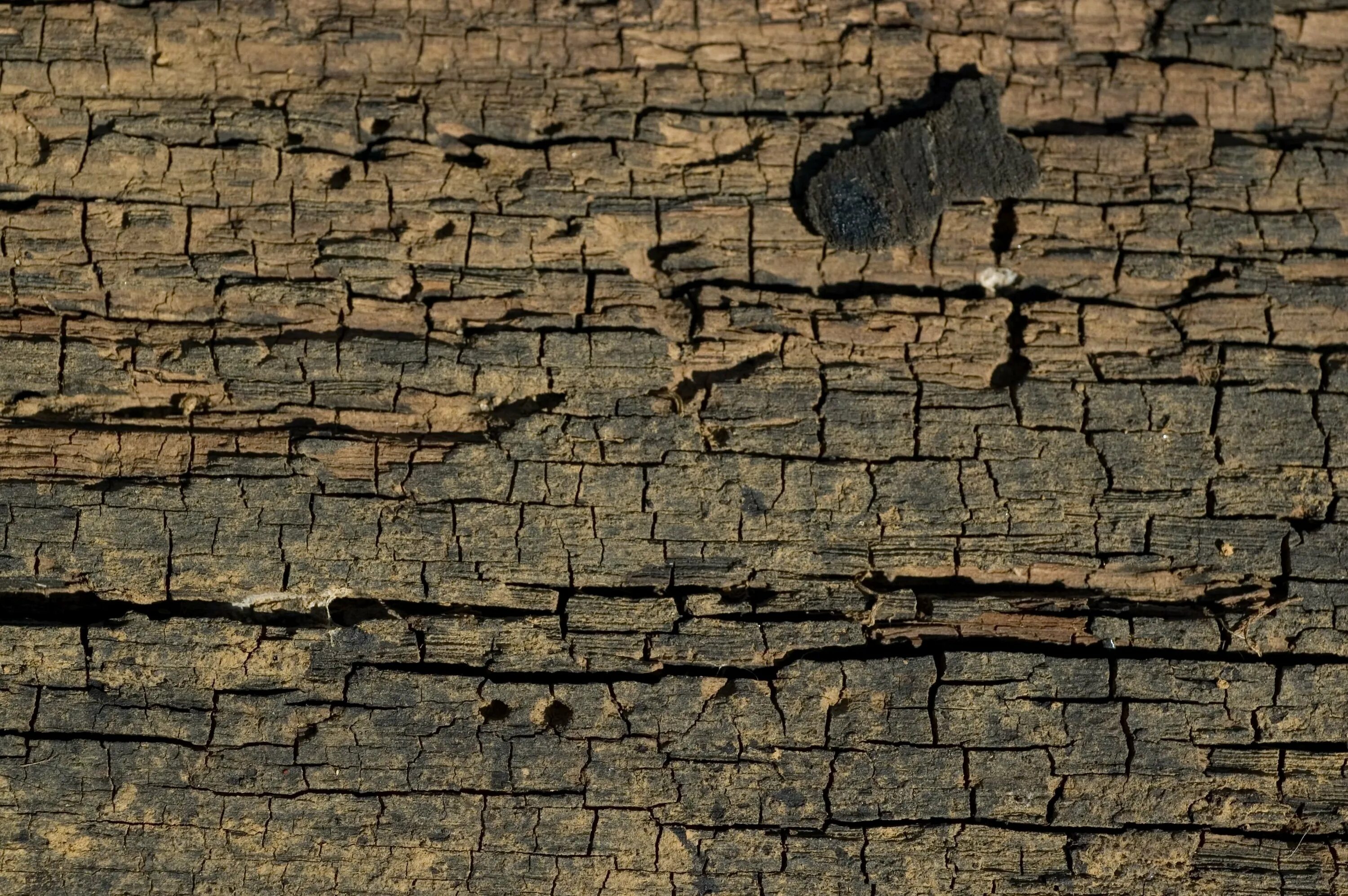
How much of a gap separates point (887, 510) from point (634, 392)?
0.88 metres

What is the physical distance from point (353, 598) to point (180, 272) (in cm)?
120

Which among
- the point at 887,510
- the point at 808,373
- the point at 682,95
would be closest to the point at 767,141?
the point at 682,95

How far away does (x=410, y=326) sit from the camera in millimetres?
3193

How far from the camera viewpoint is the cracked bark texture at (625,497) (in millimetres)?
3010

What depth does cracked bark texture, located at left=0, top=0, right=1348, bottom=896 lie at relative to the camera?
3.01 meters

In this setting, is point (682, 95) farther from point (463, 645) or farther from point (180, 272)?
point (463, 645)

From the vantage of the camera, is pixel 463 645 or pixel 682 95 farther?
pixel 682 95

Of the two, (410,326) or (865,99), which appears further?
(865,99)

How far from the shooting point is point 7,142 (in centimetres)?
331

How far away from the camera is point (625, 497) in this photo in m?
3.09

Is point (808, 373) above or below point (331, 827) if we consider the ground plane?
above

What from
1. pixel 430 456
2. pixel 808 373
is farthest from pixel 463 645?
pixel 808 373

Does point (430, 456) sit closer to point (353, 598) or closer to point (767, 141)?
point (353, 598)

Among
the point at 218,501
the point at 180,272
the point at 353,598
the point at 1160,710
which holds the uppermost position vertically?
the point at 180,272
